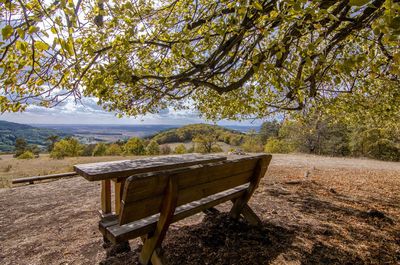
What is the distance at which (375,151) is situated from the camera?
101ft

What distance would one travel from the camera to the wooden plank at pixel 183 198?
2340 mm

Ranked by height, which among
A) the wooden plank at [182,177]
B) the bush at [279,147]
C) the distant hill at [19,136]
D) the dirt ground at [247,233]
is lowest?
the distant hill at [19,136]

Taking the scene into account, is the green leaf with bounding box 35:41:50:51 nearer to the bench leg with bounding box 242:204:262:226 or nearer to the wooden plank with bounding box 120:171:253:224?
the wooden plank with bounding box 120:171:253:224

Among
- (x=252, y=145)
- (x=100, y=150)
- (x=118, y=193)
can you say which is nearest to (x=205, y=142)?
(x=252, y=145)

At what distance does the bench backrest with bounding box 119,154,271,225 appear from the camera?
2291mm

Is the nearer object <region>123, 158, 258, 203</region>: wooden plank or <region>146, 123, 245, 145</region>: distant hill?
<region>123, 158, 258, 203</region>: wooden plank

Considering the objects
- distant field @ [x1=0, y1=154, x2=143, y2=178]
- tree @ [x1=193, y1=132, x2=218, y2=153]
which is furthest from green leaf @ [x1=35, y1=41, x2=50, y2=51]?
tree @ [x1=193, y1=132, x2=218, y2=153]

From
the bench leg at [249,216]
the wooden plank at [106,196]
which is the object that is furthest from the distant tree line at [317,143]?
the wooden plank at [106,196]

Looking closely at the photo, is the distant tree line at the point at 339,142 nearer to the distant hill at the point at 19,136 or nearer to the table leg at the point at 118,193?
the table leg at the point at 118,193

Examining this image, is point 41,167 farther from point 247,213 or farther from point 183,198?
point 183,198

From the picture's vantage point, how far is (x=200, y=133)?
44.1 metres

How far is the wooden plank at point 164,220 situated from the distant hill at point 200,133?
41.2 m

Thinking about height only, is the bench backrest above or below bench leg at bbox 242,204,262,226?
above

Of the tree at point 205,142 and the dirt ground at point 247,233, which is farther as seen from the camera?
the tree at point 205,142
